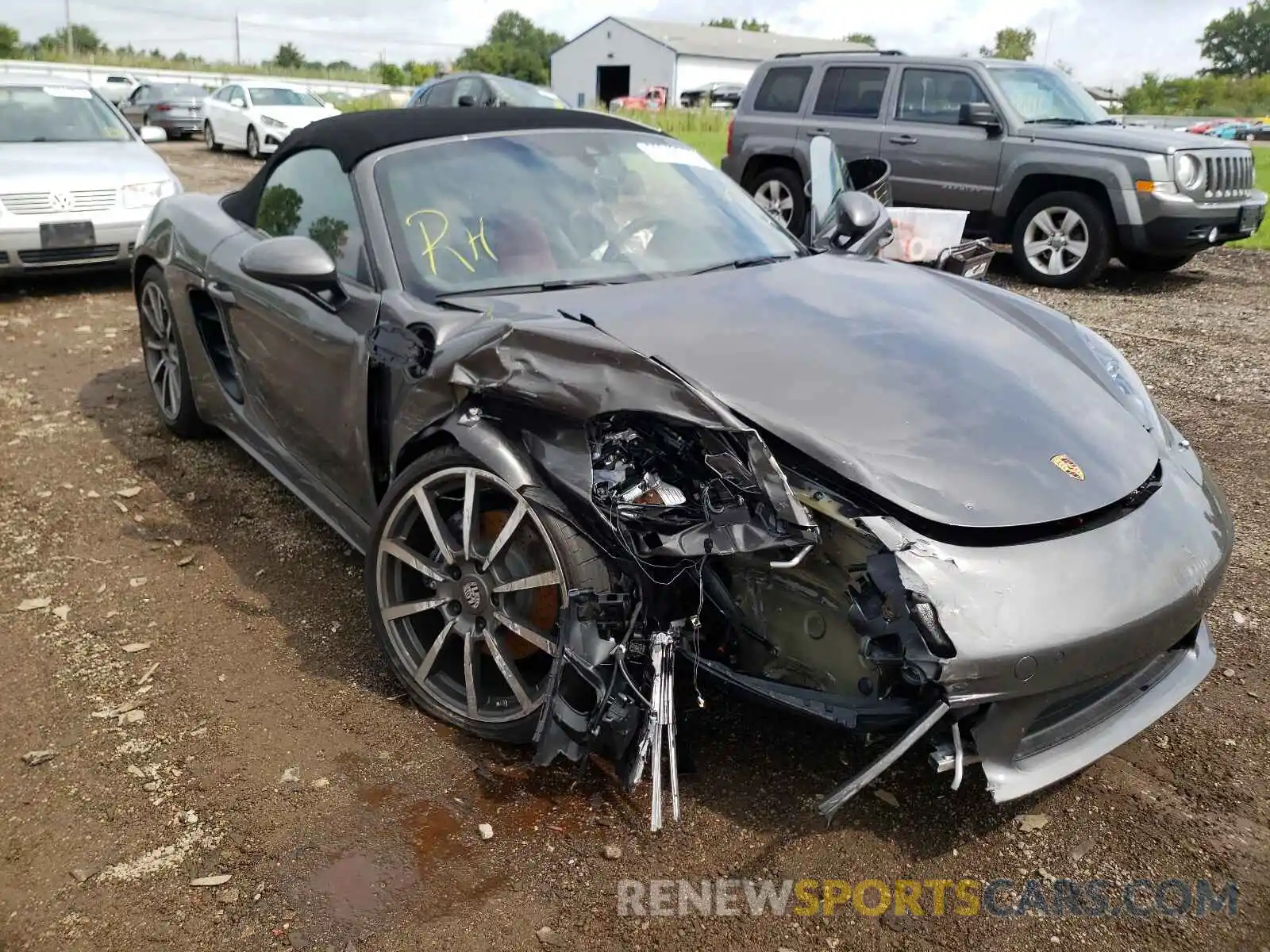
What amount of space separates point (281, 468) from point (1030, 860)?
2.82 m

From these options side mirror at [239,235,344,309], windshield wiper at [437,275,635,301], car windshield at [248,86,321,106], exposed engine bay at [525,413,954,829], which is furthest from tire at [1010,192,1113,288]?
car windshield at [248,86,321,106]

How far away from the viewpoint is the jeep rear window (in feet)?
34.4

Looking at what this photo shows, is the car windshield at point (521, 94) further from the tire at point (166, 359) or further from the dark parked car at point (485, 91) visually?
the tire at point (166, 359)

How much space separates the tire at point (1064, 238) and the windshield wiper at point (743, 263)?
6.02 metres

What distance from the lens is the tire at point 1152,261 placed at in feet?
29.1

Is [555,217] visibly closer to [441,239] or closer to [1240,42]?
[441,239]

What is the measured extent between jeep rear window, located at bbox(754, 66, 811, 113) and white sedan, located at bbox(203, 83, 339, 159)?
998 centimetres

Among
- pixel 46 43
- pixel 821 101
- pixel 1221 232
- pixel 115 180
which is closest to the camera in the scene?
pixel 115 180

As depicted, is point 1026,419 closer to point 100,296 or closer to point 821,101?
point 100,296

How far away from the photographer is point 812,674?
231 centimetres

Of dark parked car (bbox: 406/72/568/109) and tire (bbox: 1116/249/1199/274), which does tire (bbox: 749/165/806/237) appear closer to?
tire (bbox: 1116/249/1199/274)

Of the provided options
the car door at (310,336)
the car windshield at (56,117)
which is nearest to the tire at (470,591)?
the car door at (310,336)

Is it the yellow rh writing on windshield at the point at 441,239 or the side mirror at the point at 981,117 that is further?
the side mirror at the point at 981,117

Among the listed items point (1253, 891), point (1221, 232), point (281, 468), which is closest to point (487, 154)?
point (281, 468)
